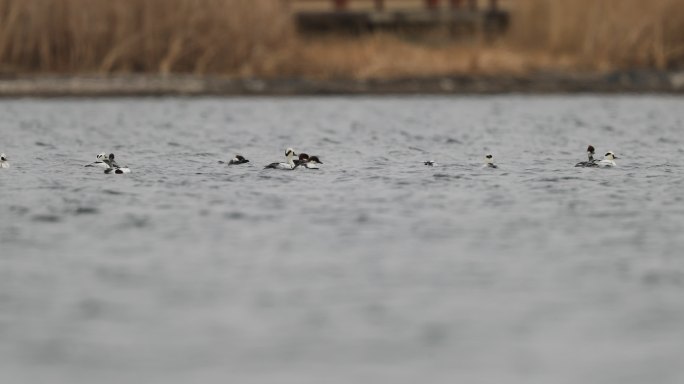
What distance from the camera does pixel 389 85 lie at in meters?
23.7

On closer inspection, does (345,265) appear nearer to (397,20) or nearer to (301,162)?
(301,162)

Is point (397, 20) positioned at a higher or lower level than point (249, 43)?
higher

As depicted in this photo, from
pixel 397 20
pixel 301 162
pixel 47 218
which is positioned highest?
pixel 397 20

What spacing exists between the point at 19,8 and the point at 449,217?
1374cm

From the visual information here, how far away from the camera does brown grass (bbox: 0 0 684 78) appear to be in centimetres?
2231

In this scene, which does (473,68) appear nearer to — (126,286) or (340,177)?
(340,177)

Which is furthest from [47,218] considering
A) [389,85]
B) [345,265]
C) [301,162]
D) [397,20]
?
[397,20]

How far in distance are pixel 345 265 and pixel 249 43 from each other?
632 inches

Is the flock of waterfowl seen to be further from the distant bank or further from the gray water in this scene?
the distant bank

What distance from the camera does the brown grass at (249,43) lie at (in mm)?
22312

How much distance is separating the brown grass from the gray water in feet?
22.8

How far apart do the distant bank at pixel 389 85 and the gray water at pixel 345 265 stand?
681cm

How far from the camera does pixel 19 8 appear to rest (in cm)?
2188

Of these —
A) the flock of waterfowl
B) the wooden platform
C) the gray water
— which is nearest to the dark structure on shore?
the wooden platform
